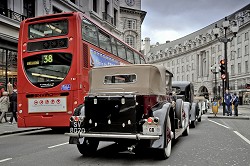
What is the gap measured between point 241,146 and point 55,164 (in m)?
4.74

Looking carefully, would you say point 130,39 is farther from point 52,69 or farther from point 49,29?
point 52,69

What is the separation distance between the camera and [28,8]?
21.8 meters

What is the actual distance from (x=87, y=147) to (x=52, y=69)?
187 inches

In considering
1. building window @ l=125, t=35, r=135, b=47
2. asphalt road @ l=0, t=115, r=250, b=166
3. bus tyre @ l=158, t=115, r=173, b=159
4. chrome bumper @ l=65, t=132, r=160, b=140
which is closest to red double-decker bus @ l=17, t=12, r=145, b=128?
asphalt road @ l=0, t=115, r=250, b=166

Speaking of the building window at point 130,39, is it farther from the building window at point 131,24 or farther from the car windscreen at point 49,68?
the car windscreen at point 49,68

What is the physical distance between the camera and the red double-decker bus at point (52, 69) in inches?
430

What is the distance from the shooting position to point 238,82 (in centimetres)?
6197

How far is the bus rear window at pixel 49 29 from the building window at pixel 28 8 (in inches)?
424

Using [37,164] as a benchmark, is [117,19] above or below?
above

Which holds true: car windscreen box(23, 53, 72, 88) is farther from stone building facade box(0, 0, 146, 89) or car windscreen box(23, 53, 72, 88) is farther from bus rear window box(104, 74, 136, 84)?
stone building facade box(0, 0, 146, 89)

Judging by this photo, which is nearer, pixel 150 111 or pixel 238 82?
pixel 150 111

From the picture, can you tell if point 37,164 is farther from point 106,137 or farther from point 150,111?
point 150,111

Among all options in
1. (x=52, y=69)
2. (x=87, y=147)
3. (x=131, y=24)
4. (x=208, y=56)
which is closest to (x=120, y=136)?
(x=87, y=147)

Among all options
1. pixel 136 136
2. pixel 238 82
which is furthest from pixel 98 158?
pixel 238 82
